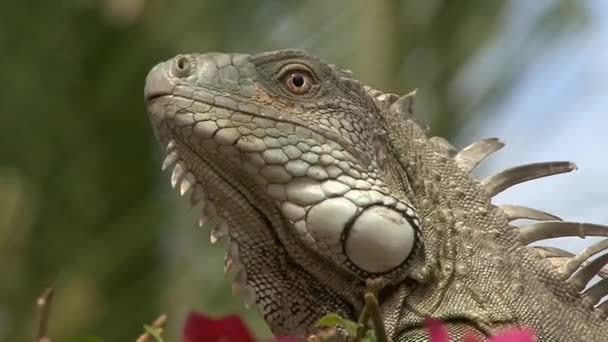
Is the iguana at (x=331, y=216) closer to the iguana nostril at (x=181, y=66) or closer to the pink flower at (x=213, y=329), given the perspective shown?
the iguana nostril at (x=181, y=66)

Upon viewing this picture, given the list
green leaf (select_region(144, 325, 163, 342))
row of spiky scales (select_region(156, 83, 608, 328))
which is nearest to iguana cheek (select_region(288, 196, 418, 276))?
row of spiky scales (select_region(156, 83, 608, 328))

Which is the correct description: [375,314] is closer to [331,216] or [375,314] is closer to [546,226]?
[331,216]

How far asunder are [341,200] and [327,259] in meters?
0.13

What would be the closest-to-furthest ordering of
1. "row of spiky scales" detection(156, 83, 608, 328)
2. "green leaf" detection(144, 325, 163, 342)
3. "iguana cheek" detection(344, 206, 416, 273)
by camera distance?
1. "green leaf" detection(144, 325, 163, 342)
2. "iguana cheek" detection(344, 206, 416, 273)
3. "row of spiky scales" detection(156, 83, 608, 328)

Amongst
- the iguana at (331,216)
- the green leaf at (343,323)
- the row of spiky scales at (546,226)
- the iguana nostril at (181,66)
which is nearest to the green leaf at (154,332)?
the green leaf at (343,323)

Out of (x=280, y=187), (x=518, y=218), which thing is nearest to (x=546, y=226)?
(x=518, y=218)

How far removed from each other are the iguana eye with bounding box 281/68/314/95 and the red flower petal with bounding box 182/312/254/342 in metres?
1.42

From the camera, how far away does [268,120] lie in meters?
2.41

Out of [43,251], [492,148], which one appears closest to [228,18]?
[43,251]

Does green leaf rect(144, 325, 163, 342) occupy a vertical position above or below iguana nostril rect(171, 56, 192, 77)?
below

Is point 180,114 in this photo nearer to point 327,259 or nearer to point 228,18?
point 327,259

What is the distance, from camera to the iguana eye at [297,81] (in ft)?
8.20

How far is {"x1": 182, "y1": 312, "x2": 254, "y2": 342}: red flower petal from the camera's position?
1.11 metres

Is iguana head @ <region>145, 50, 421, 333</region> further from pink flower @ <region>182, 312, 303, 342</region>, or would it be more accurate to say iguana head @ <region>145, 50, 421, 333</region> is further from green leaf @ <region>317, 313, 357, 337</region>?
pink flower @ <region>182, 312, 303, 342</region>
